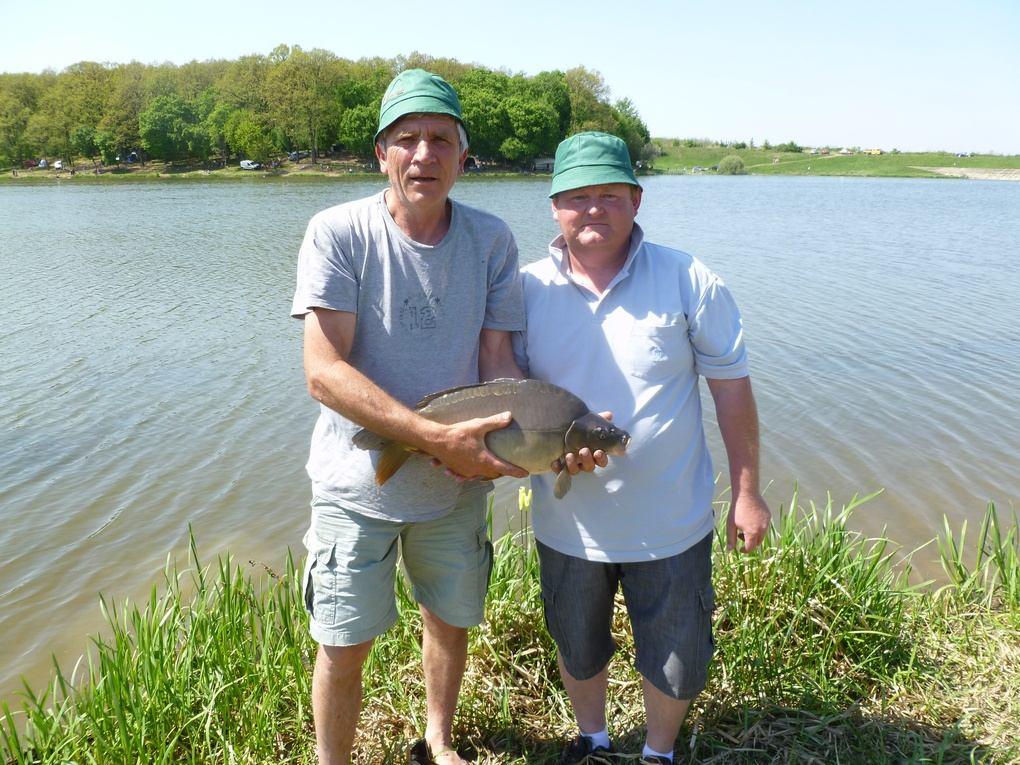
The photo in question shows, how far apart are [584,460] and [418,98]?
58.3 inches

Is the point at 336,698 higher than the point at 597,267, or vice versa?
the point at 597,267

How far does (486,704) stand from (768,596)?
157 centimetres

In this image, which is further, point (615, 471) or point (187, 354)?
point (187, 354)

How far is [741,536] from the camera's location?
3244 millimetres

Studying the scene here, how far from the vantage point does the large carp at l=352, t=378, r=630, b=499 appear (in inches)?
114

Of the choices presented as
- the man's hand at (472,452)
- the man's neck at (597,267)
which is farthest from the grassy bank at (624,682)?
the man's neck at (597,267)

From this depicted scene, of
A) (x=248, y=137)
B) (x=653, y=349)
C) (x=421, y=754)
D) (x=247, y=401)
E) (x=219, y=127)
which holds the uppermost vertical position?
(x=219, y=127)

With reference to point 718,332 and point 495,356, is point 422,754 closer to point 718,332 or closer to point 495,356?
point 495,356

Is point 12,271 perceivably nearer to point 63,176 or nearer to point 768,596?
point 768,596

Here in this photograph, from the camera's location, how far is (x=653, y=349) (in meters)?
3.00

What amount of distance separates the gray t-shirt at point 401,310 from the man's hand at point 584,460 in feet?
1.48

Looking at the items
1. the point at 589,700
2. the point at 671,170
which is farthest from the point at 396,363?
the point at 671,170

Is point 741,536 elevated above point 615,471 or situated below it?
below

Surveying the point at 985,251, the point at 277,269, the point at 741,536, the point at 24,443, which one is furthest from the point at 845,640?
the point at 985,251
